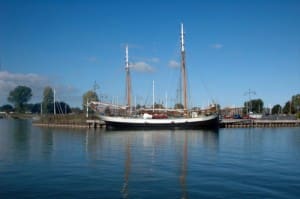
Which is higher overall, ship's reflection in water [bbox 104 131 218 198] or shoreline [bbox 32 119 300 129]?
shoreline [bbox 32 119 300 129]

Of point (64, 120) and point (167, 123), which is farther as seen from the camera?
point (64, 120)

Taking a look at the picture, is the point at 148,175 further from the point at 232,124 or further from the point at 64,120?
the point at 64,120

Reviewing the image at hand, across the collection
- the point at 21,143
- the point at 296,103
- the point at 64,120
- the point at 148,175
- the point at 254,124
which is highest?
the point at 296,103

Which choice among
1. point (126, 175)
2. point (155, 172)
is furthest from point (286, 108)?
point (126, 175)

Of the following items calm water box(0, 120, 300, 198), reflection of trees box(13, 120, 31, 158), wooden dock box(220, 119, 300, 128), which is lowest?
calm water box(0, 120, 300, 198)

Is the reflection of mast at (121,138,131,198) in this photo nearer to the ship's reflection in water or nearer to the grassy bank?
the ship's reflection in water

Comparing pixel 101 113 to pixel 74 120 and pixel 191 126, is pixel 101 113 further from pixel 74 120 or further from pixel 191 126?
pixel 191 126

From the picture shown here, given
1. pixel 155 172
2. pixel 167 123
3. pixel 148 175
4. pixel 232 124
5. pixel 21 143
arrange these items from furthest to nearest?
pixel 232 124 < pixel 167 123 < pixel 21 143 < pixel 155 172 < pixel 148 175

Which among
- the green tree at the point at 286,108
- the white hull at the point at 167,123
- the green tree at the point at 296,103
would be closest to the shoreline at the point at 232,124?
the white hull at the point at 167,123

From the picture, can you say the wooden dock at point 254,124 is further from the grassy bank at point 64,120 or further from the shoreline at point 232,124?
the grassy bank at point 64,120

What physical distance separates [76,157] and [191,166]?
11842 mm

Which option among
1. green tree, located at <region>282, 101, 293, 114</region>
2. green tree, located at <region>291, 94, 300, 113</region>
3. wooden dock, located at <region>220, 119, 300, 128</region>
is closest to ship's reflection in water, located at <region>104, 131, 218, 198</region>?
wooden dock, located at <region>220, 119, 300, 128</region>

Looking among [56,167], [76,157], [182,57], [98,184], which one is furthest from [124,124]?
[98,184]

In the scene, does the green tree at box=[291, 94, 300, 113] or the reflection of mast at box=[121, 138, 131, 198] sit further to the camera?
the green tree at box=[291, 94, 300, 113]
